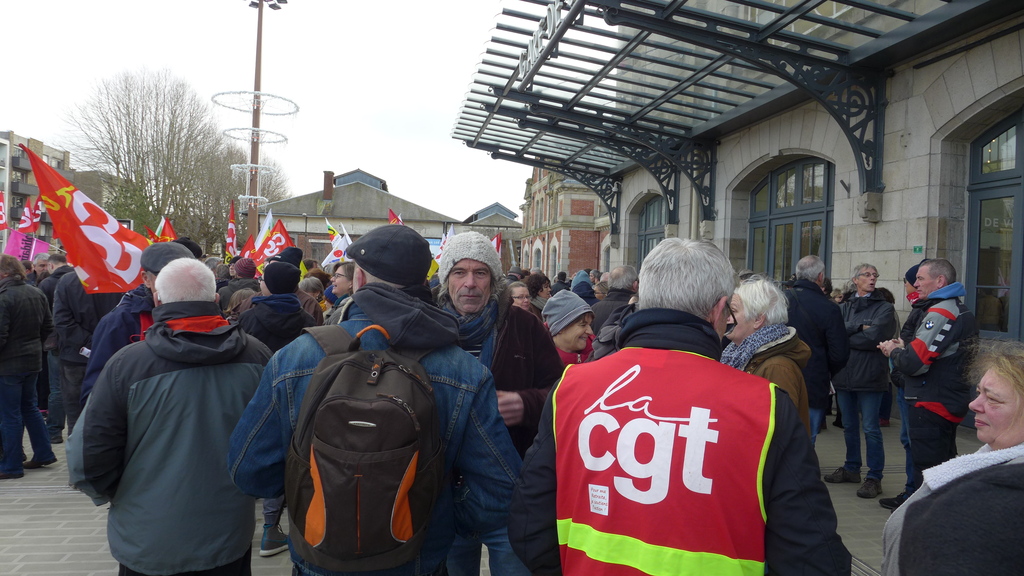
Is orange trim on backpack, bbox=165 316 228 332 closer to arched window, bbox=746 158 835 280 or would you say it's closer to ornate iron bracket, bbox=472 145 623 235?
arched window, bbox=746 158 835 280

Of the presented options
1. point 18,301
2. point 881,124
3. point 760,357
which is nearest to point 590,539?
point 760,357

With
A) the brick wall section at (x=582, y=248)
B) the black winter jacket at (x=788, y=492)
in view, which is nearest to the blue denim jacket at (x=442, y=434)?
the black winter jacket at (x=788, y=492)

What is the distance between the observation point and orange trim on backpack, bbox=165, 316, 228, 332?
8.61 ft

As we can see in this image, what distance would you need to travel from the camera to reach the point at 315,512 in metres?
1.78

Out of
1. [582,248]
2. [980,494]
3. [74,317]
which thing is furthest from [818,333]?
[582,248]

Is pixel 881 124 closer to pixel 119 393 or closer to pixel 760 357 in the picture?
pixel 760 357

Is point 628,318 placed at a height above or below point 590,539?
above

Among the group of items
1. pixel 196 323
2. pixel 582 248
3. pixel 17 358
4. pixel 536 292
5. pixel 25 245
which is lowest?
pixel 17 358

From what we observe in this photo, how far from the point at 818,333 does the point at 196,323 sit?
4354mm

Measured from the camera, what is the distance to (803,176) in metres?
10.2

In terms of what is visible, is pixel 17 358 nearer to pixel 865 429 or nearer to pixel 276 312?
pixel 276 312

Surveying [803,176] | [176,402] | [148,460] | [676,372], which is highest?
[803,176]

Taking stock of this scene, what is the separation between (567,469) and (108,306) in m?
5.94

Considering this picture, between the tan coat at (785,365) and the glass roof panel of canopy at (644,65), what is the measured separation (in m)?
4.86
